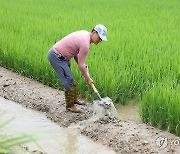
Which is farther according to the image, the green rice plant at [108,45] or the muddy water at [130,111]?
the green rice plant at [108,45]

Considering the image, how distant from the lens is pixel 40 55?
5.08 metres

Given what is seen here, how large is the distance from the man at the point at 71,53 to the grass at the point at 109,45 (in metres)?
0.47

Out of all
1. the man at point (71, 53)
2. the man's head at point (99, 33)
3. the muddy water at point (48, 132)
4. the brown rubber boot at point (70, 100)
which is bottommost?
the muddy water at point (48, 132)

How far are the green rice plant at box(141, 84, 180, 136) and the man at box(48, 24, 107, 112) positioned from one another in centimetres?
56

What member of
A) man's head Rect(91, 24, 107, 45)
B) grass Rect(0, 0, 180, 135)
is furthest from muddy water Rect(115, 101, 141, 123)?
man's head Rect(91, 24, 107, 45)

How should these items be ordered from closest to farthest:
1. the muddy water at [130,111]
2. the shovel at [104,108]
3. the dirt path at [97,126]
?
the dirt path at [97,126] → the shovel at [104,108] → the muddy water at [130,111]

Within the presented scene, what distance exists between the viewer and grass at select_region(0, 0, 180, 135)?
4277mm

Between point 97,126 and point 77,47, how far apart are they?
0.72 m

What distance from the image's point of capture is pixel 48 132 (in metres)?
3.60

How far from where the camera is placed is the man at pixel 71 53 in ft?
11.3

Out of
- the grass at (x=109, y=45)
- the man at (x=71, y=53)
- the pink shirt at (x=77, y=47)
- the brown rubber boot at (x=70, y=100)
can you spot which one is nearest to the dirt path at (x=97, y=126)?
the brown rubber boot at (x=70, y=100)

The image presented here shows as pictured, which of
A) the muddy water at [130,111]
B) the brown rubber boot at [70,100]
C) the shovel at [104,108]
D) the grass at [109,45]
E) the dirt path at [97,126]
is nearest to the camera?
the dirt path at [97,126]

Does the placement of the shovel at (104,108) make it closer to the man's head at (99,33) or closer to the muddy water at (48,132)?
the muddy water at (48,132)

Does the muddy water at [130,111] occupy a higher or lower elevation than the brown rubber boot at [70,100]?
lower
